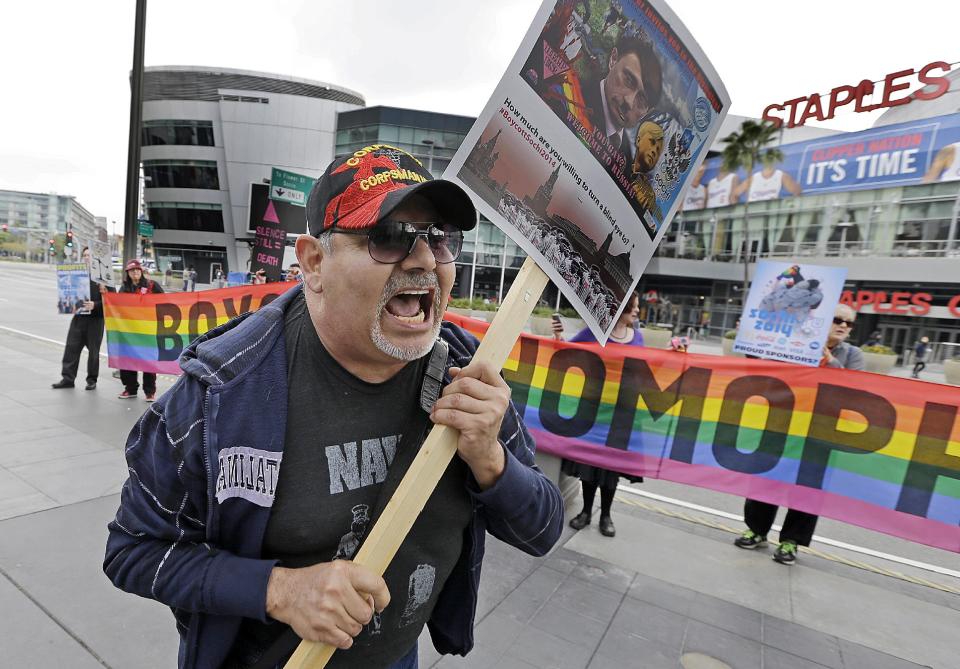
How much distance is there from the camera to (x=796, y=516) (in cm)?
418

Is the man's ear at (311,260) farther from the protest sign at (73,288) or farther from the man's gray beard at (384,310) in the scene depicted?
the protest sign at (73,288)

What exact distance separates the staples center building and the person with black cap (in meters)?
27.2

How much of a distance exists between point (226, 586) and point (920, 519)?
4236mm

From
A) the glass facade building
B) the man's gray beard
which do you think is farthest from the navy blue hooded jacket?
the glass facade building

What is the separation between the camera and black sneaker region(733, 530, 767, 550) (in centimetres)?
445

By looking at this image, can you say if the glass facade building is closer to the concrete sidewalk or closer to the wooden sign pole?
the concrete sidewalk

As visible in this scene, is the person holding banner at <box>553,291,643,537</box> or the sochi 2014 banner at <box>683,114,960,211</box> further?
the sochi 2014 banner at <box>683,114,960,211</box>

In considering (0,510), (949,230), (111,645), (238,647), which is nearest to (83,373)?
(0,510)

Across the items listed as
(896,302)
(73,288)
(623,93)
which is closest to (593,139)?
(623,93)

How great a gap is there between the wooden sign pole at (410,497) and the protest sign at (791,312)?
15.2 feet

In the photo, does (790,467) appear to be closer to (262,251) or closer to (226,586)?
(226,586)

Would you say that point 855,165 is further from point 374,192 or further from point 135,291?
point 374,192

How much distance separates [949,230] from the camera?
29.2 m

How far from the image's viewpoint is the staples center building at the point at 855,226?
2897cm
